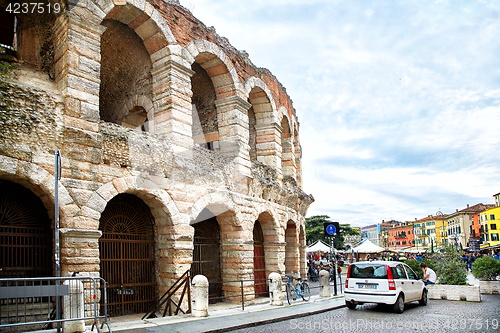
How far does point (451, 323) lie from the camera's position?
745 centimetres

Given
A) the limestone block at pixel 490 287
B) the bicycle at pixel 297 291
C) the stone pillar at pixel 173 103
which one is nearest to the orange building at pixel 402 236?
the limestone block at pixel 490 287

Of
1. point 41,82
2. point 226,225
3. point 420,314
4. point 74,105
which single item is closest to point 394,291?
point 420,314

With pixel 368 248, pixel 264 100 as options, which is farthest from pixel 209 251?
pixel 368 248

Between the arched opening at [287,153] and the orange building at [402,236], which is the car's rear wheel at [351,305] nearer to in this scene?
the arched opening at [287,153]

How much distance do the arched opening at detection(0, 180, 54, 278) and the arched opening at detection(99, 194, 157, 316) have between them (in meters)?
1.17

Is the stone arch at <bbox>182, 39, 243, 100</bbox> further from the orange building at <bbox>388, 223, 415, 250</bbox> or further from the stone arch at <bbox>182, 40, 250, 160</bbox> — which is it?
the orange building at <bbox>388, 223, 415, 250</bbox>

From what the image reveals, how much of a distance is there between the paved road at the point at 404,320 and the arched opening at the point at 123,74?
713 centimetres

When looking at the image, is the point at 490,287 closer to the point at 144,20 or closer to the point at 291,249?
the point at 291,249

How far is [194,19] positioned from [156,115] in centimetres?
327

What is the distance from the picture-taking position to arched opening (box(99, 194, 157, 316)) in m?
9.09

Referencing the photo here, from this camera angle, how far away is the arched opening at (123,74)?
11.2 meters

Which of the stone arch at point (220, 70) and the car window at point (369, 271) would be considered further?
the stone arch at point (220, 70)

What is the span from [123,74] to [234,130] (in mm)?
3783

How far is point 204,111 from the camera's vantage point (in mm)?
13547
